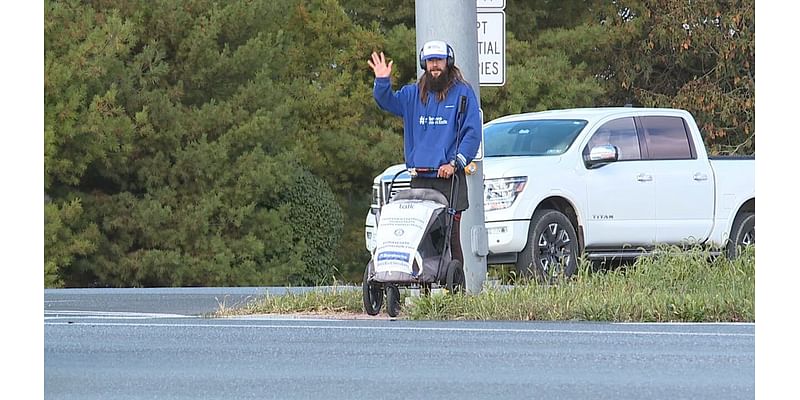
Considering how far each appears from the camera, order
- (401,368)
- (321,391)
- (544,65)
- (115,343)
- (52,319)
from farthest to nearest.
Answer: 1. (544,65)
2. (52,319)
3. (115,343)
4. (401,368)
5. (321,391)

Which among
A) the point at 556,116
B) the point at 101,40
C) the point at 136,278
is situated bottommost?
the point at 136,278

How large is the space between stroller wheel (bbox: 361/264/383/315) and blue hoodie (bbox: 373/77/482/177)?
0.93 metres

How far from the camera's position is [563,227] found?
54.4 ft

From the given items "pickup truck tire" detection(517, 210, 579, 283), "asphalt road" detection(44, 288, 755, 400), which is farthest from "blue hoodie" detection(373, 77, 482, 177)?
"pickup truck tire" detection(517, 210, 579, 283)

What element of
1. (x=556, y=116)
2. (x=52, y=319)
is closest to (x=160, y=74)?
(x=556, y=116)

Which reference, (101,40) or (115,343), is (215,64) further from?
(115,343)

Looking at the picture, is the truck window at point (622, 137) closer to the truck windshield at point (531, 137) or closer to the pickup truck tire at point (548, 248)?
the truck windshield at point (531, 137)

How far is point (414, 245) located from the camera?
12.6 metres

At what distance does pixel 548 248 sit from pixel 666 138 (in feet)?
7.88

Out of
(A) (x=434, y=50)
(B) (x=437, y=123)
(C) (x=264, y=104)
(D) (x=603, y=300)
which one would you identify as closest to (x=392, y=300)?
(B) (x=437, y=123)

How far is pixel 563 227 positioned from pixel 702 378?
286 inches

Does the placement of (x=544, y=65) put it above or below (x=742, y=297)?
above

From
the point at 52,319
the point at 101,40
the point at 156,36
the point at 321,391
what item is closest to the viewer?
the point at 321,391

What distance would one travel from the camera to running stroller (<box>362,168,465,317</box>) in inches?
496
